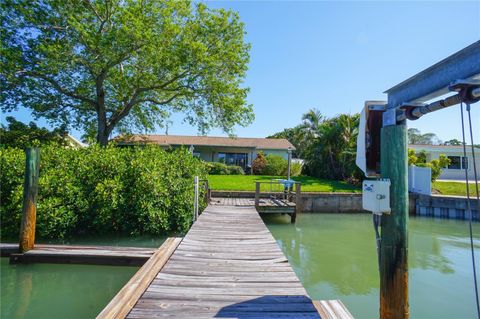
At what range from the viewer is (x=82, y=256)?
6449mm

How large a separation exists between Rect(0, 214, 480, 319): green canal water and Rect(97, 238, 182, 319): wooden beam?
1162 mm

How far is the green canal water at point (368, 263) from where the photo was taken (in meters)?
5.25

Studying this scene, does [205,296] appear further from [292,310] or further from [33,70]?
[33,70]

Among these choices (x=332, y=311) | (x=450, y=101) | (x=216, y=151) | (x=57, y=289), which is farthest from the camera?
(x=216, y=151)

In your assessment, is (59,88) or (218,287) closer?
(218,287)

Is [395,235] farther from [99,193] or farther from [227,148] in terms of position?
[227,148]

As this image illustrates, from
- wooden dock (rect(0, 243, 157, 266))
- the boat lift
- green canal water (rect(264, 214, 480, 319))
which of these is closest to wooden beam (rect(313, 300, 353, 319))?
the boat lift

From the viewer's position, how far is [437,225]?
12430mm

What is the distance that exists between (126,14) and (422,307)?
15645 mm

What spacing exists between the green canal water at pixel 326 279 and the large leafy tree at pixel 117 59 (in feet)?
31.8

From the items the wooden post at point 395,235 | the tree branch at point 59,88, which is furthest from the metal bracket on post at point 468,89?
the tree branch at point 59,88

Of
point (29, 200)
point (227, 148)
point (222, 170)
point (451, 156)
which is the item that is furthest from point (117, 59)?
point (451, 156)

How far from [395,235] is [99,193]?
314 inches

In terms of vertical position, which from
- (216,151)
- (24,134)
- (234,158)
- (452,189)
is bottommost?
(452,189)
